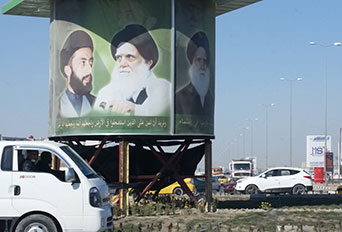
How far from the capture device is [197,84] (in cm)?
2333

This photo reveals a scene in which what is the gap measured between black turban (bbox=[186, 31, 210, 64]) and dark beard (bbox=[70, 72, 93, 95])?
3.48 meters

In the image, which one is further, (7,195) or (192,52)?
(192,52)

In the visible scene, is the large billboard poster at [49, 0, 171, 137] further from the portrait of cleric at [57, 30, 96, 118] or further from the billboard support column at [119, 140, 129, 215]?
the billboard support column at [119, 140, 129, 215]

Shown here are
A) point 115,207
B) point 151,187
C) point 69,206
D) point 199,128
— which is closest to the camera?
point 69,206

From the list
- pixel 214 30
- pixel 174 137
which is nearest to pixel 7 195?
pixel 174 137

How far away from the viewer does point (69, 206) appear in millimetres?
13070

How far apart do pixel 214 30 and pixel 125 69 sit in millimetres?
4353

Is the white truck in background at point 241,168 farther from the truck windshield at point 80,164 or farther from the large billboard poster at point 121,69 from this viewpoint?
the truck windshield at point 80,164

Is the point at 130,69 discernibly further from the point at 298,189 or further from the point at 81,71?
the point at 298,189

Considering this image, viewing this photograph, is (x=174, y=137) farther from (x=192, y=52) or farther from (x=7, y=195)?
(x=7, y=195)

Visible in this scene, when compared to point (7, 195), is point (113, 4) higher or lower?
higher

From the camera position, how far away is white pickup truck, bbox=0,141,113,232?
1304cm

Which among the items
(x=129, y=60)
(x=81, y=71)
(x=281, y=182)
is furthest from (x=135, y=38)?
(x=281, y=182)

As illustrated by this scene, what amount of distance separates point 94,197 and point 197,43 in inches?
442
